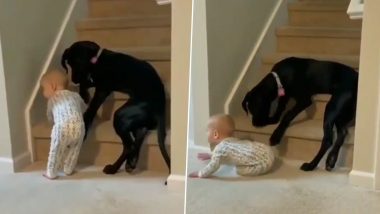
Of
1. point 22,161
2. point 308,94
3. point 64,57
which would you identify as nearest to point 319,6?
point 308,94

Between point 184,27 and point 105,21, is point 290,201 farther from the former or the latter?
point 105,21

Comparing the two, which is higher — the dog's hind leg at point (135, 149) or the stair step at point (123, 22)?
the stair step at point (123, 22)

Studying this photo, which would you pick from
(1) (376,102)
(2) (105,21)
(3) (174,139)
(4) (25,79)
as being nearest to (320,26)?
(1) (376,102)

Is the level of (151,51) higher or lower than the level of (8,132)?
higher

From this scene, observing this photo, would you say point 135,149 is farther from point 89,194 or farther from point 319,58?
point 319,58

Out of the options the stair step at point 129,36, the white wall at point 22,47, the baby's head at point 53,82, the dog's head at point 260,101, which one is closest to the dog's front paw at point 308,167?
the dog's head at point 260,101

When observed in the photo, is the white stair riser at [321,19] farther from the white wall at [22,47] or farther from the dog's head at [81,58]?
the white wall at [22,47]

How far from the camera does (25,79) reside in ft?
6.48

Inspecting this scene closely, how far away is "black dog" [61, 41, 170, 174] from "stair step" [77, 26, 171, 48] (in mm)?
49

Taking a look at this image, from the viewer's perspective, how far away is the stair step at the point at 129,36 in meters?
1.82

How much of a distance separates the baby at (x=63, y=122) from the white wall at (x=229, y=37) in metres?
0.70

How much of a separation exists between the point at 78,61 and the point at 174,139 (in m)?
0.51

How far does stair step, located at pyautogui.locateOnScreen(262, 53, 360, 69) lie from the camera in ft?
4.01

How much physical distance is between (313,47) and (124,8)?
0.88 meters
